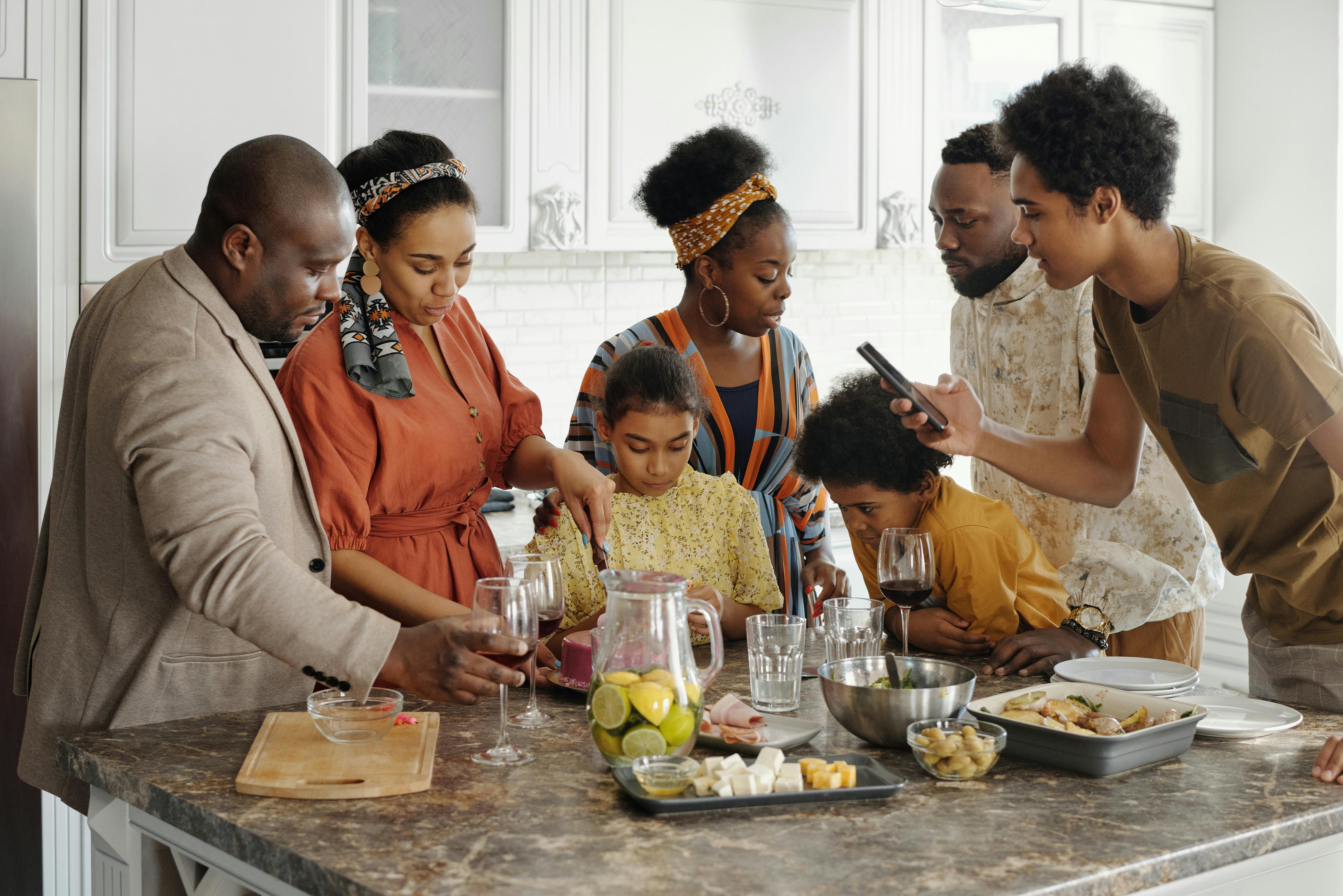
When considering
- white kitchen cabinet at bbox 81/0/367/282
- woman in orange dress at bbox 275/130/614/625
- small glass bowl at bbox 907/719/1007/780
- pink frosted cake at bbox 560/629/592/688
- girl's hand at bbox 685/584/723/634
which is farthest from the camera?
white kitchen cabinet at bbox 81/0/367/282

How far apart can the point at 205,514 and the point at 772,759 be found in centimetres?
74

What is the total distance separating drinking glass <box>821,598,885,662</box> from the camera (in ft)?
5.87

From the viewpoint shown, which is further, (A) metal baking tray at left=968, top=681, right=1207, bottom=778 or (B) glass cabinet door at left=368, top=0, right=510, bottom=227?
(B) glass cabinet door at left=368, top=0, right=510, bottom=227

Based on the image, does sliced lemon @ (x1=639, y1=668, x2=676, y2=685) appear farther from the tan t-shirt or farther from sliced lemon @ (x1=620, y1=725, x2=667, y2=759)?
the tan t-shirt

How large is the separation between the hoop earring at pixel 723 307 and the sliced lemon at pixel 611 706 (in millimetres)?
1356

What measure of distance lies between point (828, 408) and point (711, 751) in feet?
3.36

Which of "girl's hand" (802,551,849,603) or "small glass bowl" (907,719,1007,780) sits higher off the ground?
"girl's hand" (802,551,849,603)

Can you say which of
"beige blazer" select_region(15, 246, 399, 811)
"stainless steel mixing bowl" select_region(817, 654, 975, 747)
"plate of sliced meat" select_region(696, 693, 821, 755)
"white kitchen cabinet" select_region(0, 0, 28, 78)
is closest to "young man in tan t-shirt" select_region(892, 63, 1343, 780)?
"stainless steel mixing bowl" select_region(817, 654, 975, 747)

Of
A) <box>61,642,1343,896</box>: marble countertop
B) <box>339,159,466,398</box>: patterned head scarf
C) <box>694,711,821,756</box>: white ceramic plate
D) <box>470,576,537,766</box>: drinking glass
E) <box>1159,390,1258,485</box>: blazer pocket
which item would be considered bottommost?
<box>61,642,1343,896</box>: marble countertop

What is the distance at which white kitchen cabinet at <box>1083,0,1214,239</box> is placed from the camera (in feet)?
15.7

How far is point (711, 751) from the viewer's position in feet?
5.05

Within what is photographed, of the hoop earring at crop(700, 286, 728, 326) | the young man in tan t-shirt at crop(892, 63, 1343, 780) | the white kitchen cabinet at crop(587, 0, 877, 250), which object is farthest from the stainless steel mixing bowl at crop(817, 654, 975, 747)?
the white kitchen cabinet at crop(587, 0, 877, 250)

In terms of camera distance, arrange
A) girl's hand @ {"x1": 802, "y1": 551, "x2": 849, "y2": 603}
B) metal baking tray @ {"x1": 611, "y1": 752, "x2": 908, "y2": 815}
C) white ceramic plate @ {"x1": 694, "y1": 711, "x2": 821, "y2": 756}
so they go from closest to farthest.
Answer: metal baking tray @ {"x1": 611, "y1": 752, "x2": 908, "y2": 815}, white ceramic plate @ {"x1": 694, "y1": 711, "x2": 821, "y2": 756}, girl's hand @ {"x1": 802, "y1": 551, "x2": 849, "y2": 603}

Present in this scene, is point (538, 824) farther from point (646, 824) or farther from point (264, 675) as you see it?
point (264, 675)
